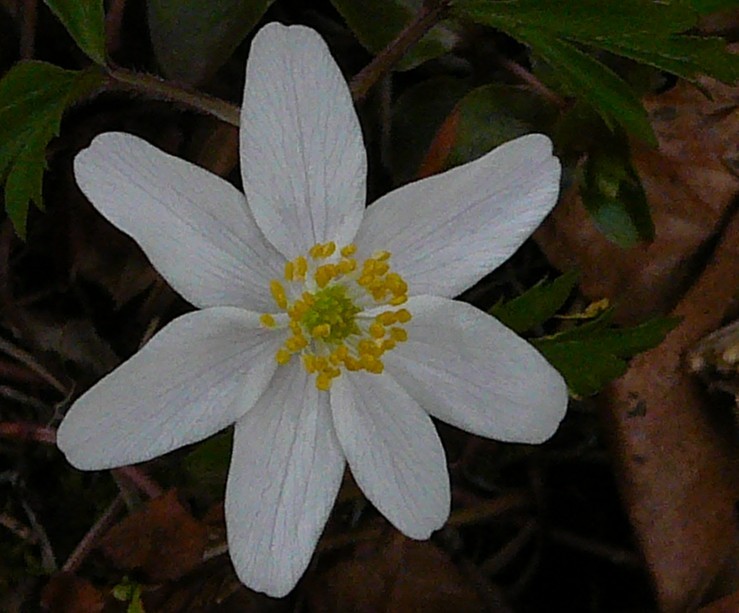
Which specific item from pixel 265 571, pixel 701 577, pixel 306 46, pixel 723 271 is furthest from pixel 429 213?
pixel 701 577

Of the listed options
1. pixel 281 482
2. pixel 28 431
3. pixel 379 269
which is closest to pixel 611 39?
pixel 379 269

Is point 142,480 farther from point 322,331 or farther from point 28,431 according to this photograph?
point 322,331

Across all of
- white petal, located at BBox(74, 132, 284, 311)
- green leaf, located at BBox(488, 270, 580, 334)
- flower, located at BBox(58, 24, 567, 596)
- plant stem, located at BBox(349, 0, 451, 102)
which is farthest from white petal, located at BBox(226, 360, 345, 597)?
plant stem, located at BBox(349, 0, 451, 102)

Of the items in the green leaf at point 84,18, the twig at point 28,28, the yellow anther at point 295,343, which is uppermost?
the green leaf at point 84,18

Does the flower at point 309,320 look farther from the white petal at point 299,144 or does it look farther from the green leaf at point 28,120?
the green leaf at point 28,120

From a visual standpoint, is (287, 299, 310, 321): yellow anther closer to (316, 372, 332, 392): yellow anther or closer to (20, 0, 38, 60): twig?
(316, 372, 332, 392): yellow anther

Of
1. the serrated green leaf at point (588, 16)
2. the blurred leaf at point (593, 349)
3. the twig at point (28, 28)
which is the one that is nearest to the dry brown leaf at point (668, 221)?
the blurred leaf at point (593, 349)
